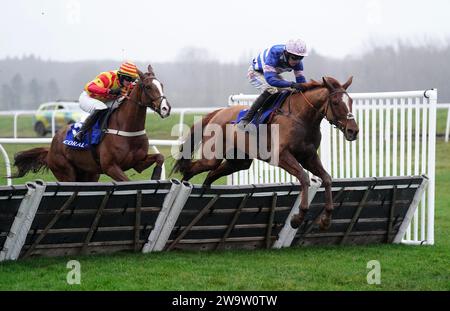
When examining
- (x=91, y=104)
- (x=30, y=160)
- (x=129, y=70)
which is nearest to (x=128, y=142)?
(x=91, y=104)

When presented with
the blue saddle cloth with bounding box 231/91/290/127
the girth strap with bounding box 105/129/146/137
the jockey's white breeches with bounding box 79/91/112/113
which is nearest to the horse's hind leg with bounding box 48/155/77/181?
the jockey's white breeches with bounding box 79/91/112/113

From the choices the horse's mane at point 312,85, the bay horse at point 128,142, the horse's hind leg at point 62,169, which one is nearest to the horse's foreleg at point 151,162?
the bay horse at point 128,142

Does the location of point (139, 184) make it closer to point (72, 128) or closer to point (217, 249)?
point (217, 249)

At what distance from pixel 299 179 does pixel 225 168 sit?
115cm

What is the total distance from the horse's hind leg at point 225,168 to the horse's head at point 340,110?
3.88ft

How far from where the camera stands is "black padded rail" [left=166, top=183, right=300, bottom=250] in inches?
291

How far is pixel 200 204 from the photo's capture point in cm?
738

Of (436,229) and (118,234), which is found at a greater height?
(118,234)

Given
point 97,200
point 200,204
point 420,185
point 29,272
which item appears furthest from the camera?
point 420,185

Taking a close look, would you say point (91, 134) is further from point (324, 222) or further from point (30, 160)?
point (324, 222)

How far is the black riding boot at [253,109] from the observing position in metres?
8.12

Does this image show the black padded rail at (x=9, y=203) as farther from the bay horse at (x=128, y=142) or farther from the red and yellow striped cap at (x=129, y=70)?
the red and yellow striped cap at (x=129, y=70)
